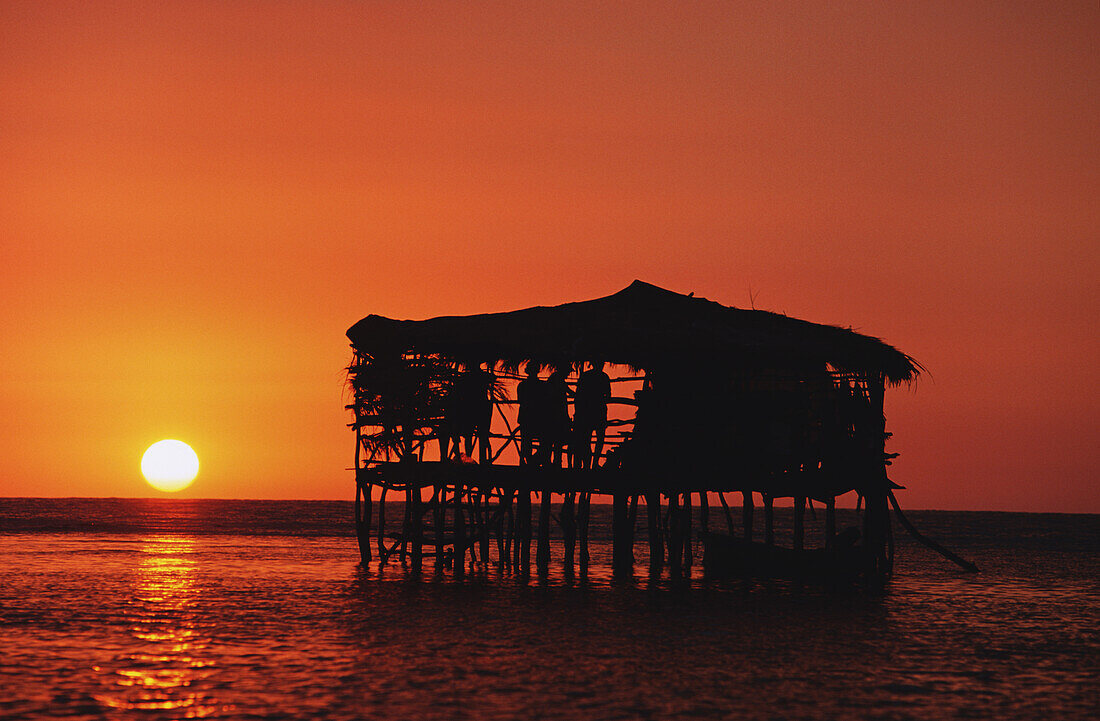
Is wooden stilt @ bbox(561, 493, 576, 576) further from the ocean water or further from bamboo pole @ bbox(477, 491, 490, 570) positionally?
bamboo pole @ bbox(477, 491, 490, 570)

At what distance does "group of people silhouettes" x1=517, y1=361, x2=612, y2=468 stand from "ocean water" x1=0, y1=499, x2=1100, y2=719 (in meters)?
2.63

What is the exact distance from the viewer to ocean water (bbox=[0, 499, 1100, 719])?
12.0 m

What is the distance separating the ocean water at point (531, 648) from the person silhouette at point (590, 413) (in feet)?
8.69

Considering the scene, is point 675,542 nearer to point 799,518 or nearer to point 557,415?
point 799,518

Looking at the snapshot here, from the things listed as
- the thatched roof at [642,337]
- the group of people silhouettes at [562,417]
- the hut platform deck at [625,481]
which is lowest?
the hut platform deck at [625,481]

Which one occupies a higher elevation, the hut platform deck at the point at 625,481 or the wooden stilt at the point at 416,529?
the hut platform deck at the point at 625,481

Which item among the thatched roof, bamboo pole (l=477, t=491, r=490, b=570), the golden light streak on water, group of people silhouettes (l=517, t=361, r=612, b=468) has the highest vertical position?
the thatched roof

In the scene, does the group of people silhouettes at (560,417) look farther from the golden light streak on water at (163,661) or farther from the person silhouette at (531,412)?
the golden light streak on water at (163,661)

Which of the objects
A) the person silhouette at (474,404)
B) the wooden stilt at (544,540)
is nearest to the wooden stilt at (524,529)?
the wooden stilt at (544,540)

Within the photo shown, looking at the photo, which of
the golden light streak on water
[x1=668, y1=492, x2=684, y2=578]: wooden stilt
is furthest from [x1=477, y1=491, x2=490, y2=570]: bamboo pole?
the golden light streak on water

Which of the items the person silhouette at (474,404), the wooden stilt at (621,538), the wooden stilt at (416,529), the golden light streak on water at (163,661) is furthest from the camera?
the wooden stilt at (416,529)

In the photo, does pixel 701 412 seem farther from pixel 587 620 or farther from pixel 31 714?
pixel 31 714

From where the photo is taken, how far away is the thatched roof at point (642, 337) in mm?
22250

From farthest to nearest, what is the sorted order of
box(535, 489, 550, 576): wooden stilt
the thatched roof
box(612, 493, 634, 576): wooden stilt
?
1. box(612, 493, 634, 576): wooden stilt
2. box(535, 489, 550, 576): wooden stilt
3. the thatched roof
